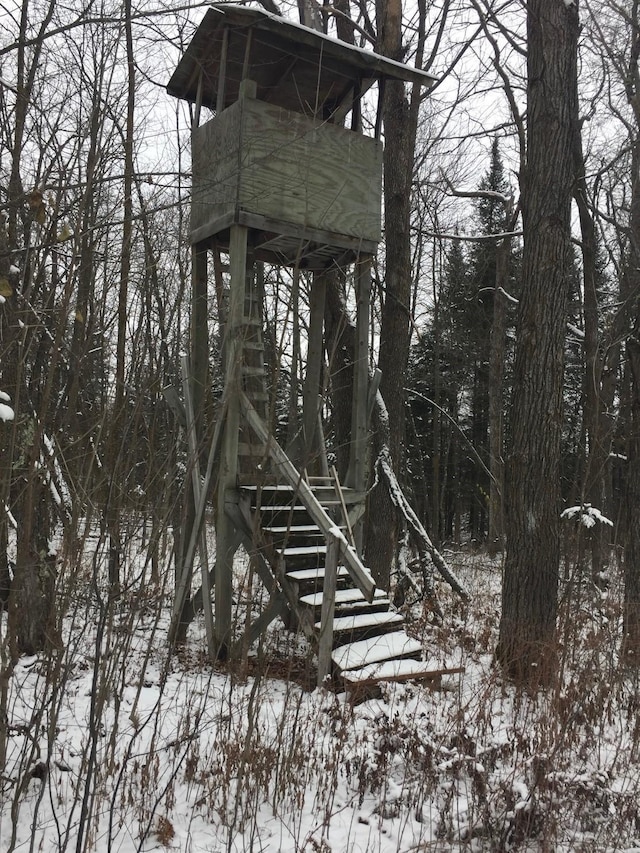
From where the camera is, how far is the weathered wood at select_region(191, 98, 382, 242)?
20.9 feet

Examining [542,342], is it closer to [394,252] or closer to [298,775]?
[394,252]

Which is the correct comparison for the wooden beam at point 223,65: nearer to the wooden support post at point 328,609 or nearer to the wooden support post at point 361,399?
the wooden support post at point 361,399

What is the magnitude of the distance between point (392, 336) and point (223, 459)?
361 cm

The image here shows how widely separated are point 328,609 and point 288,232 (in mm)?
3591

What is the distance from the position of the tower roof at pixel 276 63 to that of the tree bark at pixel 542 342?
4.62 ft

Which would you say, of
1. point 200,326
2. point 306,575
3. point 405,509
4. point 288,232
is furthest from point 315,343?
point 306,575

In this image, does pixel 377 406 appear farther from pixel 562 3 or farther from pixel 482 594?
pixel 562 3

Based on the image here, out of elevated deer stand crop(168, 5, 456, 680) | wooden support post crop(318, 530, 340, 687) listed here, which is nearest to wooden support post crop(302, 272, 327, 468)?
elevated deer stand crop(168, 5, 456, 680)

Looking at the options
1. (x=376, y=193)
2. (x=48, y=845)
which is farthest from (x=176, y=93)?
(x=48, y=845)

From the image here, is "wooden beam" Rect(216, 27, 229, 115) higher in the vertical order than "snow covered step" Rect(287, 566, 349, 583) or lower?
higher

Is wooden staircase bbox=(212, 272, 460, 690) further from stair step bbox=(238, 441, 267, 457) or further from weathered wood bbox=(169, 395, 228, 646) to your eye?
weathered wood bbox=(169, 395, 228, 646)

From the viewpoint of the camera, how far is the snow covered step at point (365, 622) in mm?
5629

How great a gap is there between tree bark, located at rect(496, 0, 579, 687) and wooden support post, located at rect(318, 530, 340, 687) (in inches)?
69.2

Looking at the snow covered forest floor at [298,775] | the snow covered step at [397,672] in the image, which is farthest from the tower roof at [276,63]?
the snow covered forest floor at [298,775]
